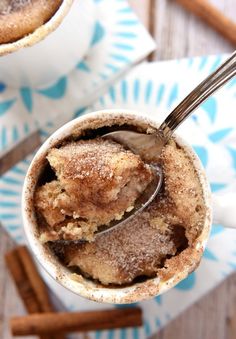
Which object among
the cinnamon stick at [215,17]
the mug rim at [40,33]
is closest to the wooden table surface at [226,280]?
the cinnamon stick at [215,17]

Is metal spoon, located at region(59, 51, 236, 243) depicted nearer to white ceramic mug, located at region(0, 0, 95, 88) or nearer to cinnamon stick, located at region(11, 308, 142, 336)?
white ceramic mug, located at region(0, 0, 95, 88)

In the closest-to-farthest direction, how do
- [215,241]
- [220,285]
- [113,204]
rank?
1. [113,204]
2. [215,241]
3. [220,285]

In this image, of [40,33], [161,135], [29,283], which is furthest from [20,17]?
[29,283]

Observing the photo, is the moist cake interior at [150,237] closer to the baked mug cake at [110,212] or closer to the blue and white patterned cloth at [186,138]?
the baked mug cake at [110,212]

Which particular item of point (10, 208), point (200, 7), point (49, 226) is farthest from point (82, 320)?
point (200, 7)

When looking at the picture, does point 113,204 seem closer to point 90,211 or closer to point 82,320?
point 90,211

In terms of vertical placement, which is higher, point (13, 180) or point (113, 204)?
point (113, 204)
